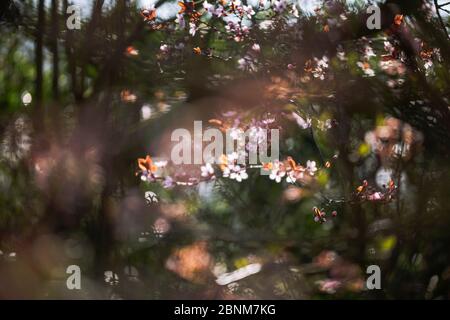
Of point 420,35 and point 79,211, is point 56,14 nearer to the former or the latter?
point 79,211

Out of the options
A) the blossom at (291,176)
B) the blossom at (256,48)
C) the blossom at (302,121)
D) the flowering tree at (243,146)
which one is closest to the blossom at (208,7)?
the flowering tree at (243,146)

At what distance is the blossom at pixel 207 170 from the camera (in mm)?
1453

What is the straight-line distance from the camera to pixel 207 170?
1.46 metres

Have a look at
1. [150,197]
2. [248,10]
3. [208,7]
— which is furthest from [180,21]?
[150,197]

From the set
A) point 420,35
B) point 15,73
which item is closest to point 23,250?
point 15,73

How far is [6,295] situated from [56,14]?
33.5 inches

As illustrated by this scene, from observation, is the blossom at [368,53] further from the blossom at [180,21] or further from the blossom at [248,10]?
the blossom at [180,21]

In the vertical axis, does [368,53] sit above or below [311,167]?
above

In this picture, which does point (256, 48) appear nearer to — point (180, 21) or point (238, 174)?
point (180, 21)

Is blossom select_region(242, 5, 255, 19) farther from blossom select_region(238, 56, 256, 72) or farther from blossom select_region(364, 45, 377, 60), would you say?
blossom select_region(364, 45, 377, 60)

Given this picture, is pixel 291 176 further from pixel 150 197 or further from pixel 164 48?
pixel 164 48

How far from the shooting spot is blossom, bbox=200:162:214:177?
1.45 metres

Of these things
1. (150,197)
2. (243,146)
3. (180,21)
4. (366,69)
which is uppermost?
(180,21)

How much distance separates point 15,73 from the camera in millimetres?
1519
